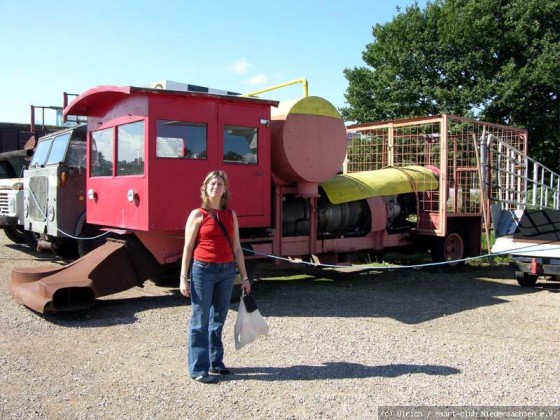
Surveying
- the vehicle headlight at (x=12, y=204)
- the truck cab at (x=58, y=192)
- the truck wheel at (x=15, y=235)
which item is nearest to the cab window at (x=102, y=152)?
the truck cab at (x=58, y=192)

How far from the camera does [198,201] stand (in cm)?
739

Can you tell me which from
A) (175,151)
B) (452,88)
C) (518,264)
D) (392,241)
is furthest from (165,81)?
(452,88)

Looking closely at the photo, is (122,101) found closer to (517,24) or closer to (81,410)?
(81,410)

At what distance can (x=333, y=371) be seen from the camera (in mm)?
5035

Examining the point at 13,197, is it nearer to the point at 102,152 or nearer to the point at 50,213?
the point at 50,213

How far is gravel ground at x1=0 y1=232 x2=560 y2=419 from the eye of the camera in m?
4.31

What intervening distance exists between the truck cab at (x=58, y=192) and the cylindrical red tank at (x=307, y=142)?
377cm

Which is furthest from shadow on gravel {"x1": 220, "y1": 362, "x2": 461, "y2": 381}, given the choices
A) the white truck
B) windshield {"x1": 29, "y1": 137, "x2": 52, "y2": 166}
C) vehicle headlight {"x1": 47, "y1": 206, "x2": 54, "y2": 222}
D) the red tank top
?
the white truck

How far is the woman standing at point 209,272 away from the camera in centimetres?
476

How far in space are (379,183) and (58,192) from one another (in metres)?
5.53

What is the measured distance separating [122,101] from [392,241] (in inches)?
205

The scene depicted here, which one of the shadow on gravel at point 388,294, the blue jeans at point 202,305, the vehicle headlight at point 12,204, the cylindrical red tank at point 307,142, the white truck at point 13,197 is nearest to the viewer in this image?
the blue jeans at point 202,305

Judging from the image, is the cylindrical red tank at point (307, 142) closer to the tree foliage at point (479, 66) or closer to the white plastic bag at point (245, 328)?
the white plastic bag at point (245, 328)

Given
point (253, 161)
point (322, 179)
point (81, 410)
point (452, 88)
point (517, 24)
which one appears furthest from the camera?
point (452, 88)
